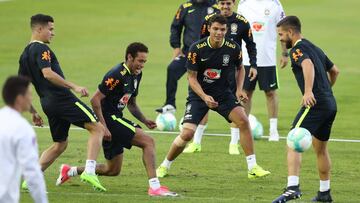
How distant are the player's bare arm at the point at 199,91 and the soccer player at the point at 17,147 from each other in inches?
236

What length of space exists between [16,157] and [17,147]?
142 mm

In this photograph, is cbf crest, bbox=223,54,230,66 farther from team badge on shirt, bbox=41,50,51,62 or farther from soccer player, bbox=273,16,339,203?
team badge on shirt, bbox=41,50,51,62

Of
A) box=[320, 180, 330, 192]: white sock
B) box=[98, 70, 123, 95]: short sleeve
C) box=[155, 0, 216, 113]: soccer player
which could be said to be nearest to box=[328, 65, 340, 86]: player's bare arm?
box=[320, 180, 330, 192]: white sock

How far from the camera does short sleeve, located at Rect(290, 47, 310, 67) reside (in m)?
13.4

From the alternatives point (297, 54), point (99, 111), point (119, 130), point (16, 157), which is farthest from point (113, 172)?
point (16, 157)

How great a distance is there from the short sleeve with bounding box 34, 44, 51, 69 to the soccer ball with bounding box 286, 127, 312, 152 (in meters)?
3.52

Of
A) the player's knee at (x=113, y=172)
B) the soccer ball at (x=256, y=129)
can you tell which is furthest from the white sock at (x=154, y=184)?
the soccer ball at (x=256, y=129)

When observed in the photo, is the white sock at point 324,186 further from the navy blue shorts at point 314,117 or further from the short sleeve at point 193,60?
the short sleeve at point 193,60

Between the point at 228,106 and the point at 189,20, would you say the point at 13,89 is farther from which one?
the point at 189,20

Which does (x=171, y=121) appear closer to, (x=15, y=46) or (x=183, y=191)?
(x=183, y=191)

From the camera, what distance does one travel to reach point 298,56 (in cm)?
1348

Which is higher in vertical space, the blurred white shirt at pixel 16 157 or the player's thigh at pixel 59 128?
the blurred white shirt at pixel 16 157

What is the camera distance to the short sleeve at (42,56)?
46.6 feet

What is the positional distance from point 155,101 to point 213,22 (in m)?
11.2
